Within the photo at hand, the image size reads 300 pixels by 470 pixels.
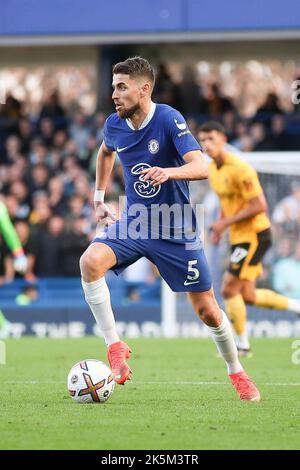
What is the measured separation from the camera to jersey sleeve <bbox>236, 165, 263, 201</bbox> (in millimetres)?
12367

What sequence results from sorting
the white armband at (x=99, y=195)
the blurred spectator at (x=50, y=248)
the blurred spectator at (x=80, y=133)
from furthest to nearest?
the blurred spectator at (x=80, y=133) < the blurred spectator at (x=50, y=248) < the white armband at (x=99, y=195)

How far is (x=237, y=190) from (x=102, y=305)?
5056 millimetres

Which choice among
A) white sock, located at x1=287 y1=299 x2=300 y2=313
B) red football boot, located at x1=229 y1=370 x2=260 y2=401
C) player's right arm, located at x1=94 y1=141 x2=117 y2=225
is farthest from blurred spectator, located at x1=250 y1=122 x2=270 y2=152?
red football boot, located at x1=229 y1=370 x2=260 y2=401

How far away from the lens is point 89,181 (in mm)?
19328

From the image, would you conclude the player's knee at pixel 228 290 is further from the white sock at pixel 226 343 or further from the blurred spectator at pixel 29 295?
the blurred spectator at pixel 29 295

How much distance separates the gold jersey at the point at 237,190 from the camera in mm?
12391

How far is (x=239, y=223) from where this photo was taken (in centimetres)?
1266

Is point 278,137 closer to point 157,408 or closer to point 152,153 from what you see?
point 152,153

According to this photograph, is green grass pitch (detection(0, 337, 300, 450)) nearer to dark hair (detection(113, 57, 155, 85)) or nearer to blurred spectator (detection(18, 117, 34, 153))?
dark hair (detection(113, 57, 155, 85))

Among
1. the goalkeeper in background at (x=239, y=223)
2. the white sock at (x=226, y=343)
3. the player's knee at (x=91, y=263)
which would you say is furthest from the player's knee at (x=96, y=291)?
the goalkeeper in background at (x=239, y=223)

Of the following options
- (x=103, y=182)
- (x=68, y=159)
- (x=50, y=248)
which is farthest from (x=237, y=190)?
(x=68, y=159)

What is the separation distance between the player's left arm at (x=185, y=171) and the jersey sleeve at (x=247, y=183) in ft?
15.9
